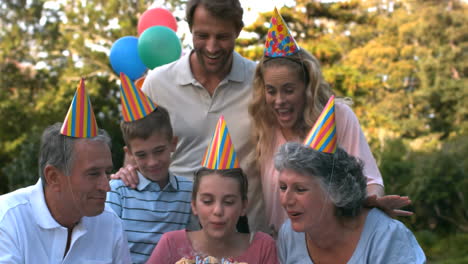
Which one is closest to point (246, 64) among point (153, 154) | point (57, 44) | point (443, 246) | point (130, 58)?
point (153, 154)

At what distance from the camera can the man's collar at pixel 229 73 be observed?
375 cm

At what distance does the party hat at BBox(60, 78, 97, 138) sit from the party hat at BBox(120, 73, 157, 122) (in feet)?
1.64

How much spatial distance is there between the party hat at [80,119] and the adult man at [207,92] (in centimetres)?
98

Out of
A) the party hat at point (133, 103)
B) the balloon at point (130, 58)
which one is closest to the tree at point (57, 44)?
the balloon at point (130, 58)

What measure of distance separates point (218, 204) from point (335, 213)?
0.58 metres

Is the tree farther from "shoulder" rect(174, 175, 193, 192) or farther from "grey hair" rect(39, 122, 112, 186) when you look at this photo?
"grey hair" rect(39, 122, 112, 186)

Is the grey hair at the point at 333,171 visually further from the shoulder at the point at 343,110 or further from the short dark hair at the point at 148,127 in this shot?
the short dark hair at the point at 148,127

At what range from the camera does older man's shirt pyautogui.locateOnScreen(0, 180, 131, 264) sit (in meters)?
2.62

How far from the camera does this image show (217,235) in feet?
9.49

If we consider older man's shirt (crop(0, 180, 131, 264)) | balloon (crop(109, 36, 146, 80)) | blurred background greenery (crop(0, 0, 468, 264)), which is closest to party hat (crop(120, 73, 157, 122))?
older man's shirt (crop(0, 180, 131, 264))

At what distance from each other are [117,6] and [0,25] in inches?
185

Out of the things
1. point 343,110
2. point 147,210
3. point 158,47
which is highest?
point 158,47

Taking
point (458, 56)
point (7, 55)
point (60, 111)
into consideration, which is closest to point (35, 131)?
point (60, 111)

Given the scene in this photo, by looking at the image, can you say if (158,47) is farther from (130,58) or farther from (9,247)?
(9,247)
